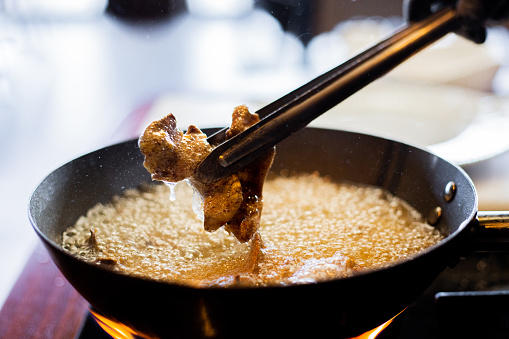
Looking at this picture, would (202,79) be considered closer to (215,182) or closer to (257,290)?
(215,182)

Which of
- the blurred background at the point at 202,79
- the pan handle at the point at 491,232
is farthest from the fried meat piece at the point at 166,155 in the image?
the blurred background at the point at 202,79

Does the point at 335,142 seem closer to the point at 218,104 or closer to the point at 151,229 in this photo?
the point at 151,229

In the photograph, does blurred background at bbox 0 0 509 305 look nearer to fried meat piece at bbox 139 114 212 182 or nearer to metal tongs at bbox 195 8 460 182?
metal tongs at bbox 195 8 460 182

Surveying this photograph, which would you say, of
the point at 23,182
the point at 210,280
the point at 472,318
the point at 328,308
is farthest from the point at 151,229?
the point at 23,182

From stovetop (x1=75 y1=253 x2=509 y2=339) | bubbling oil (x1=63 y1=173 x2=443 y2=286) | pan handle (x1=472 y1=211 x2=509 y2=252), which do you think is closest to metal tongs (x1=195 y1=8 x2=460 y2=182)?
bubbling oil (x1=63 y1=173 x2=443 y2=286)

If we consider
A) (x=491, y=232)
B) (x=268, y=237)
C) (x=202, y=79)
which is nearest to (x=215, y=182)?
(x=268, y=237)

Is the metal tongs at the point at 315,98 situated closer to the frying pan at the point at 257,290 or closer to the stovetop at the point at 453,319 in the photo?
the frying pan at the point at 257,290
